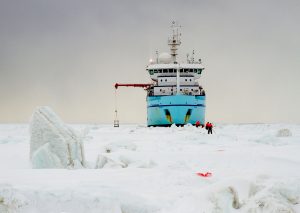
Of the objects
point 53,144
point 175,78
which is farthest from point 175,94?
point 53,144

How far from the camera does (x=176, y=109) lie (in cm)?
4544

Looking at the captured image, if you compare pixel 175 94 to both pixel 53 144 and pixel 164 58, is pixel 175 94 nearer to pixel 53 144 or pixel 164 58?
pixel 164 58

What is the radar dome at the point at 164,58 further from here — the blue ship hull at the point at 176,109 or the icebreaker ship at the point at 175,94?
the blue ship hull at the point at 176,109

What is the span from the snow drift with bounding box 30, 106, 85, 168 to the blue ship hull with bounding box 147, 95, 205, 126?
1452 inches

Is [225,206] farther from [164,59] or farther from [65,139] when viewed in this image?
[164,59]

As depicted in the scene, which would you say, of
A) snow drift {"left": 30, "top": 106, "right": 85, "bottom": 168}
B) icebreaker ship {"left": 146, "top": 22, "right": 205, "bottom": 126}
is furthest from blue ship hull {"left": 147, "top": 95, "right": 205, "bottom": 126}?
snow drift {"left": 30, "top": 106, "right": 85, "bottom": 168}

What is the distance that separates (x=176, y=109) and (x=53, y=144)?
3744cm

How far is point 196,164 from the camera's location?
8.88 metres

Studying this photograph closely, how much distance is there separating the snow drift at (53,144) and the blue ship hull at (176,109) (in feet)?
121

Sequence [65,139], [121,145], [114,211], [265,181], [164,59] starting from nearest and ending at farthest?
[114,211], [265,181], [65,139], [121,145], [164,59]

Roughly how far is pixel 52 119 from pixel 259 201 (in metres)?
5.80

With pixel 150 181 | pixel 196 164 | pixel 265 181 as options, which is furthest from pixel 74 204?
pixel 196 164

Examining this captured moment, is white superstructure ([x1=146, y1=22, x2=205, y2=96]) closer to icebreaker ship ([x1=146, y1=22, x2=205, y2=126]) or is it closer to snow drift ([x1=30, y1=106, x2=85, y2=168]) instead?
icebreaker ship ([x1=146, y1=22, x2=205, y2=126])

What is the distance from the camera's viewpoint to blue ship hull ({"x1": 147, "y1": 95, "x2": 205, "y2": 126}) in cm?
4550
